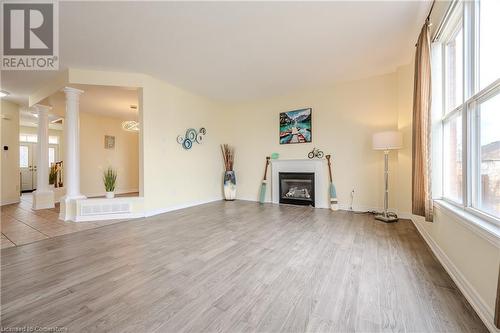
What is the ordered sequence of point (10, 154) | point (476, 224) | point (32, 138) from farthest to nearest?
point (32, 138)
point (10, 154)
point (476, 224)

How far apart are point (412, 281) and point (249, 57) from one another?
3463mm

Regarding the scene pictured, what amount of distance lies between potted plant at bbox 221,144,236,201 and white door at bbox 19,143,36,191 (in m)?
8.31

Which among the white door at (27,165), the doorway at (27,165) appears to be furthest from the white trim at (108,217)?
the white door at (27,165)

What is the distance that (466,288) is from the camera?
1.52 metres

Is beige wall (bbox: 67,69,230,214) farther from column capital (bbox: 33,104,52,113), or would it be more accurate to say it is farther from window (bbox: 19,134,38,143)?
window (bbox: 19,134,38,143)

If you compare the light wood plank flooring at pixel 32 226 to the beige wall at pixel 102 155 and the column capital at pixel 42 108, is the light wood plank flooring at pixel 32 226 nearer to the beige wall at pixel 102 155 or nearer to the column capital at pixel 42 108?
the beige wall at pixel 102 155

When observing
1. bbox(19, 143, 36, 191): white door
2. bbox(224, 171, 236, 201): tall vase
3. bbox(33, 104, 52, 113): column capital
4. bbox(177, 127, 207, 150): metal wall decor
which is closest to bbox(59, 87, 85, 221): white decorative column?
bbox(33, 104, 52, 113): column capital

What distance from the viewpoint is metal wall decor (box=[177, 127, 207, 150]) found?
4786mm

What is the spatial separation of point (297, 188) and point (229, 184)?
6.12ft

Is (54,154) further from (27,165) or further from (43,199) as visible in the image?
(43,199)

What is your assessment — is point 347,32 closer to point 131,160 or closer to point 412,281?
point 412,281

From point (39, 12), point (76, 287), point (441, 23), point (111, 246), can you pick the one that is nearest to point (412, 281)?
point (441, 23)

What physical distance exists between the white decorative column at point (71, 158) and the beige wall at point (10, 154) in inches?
129

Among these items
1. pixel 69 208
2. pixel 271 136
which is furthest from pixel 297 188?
pixel 69 208
